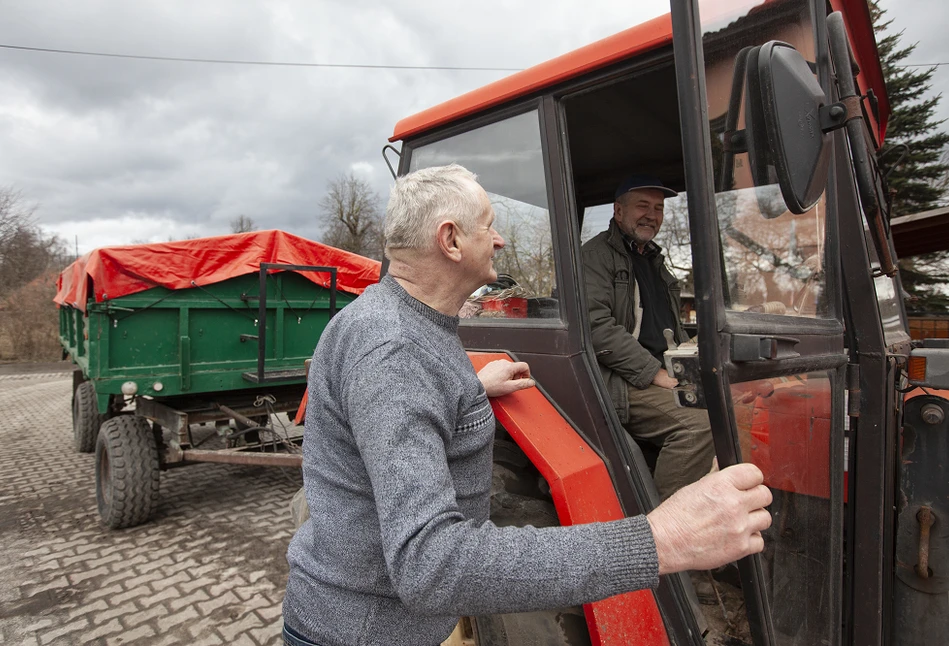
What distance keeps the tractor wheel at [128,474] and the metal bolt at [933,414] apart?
16.3ft

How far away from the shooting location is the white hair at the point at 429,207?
1.15 meters

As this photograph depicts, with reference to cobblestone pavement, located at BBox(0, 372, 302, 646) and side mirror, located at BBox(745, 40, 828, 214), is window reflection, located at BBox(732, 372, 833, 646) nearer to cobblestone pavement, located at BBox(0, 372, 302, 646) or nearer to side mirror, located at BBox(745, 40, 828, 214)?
side mirror, located at BBox(745, 40, 828, 214)

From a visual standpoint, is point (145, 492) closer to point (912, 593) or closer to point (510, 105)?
point (510, 105)

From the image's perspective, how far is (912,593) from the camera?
1.63m

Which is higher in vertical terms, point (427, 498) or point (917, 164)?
point (917, 164)

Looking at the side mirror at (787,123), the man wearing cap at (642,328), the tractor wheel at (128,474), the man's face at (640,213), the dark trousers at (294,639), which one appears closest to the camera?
the side mirror at (787,123)

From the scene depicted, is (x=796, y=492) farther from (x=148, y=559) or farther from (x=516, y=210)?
(x=148, y=559)

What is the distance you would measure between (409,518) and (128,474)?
4.51 m

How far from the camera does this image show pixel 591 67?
5.37 feet

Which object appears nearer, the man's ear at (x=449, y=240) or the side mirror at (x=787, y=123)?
the side mirror at (x=787, y=123)

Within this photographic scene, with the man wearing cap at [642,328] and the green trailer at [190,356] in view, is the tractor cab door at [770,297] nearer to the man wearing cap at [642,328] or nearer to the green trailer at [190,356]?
→ the man wearing cap at [642,328]

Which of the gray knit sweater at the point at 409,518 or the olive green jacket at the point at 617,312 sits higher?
the olive green jacket at the point at 617,312

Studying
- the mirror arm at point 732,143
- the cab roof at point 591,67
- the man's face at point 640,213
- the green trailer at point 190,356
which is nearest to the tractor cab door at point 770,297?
the mirror arm at point 732,143

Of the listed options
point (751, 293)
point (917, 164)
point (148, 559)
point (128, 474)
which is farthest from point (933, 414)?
Answer: point (917, 164)
